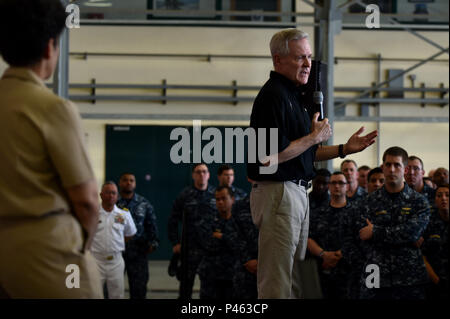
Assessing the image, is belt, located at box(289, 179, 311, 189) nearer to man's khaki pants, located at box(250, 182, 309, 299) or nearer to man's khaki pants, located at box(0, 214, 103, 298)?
man's khaki pants, located at box(250, 182, 309, 299)

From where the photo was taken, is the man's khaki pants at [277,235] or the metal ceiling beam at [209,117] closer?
the man's khaki pants at [277,235]

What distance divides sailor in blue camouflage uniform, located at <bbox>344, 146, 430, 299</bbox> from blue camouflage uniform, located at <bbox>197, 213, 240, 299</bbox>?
1813mm

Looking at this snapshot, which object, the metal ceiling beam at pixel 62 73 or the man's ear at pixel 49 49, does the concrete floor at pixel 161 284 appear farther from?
the man's ear at pixel 49 49

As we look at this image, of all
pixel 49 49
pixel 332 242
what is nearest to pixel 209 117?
pixel 332 242

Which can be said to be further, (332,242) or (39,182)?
(332,242)

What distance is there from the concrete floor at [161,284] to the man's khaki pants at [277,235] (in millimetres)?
5355

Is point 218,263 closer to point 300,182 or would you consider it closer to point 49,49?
point 300,182

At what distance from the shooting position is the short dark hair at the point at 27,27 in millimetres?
1714

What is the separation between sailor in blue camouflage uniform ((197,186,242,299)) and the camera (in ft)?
20.4

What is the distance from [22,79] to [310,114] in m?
1.74

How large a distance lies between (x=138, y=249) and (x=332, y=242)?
2257mm

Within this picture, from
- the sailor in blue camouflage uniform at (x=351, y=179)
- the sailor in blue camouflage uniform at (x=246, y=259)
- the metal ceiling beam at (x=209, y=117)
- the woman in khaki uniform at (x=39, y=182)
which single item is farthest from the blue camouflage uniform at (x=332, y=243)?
the metal ceiling beam at (x=209, y=117)

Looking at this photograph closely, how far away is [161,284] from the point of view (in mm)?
9492

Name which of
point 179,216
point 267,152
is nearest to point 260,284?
point 267,152
